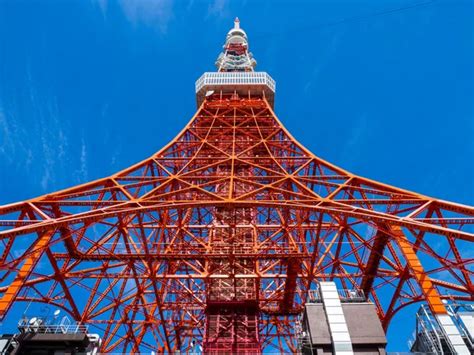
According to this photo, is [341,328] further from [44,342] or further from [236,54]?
[236,54]

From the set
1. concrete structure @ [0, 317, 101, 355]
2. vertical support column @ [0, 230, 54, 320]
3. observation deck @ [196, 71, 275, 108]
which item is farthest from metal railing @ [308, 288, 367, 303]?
observation deck @ [196, 71, 275, 108]

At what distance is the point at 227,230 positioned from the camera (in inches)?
934

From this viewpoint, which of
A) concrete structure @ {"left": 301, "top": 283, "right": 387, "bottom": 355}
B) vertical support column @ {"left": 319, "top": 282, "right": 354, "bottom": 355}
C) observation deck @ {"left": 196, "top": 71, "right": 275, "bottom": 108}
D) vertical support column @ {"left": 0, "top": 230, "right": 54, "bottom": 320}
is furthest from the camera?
observation deck @ {"left": 196, "top": 71, "right": 275, "bottom": 108}

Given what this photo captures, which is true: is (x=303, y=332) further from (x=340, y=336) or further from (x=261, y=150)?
(x=261, y=150)

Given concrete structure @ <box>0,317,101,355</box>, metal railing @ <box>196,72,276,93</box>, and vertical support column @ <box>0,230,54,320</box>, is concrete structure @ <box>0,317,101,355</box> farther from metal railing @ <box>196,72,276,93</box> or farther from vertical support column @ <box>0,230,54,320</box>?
metal railing @ <box>196,72,276,93</box>

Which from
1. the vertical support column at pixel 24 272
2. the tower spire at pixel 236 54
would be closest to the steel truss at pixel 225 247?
the vertical support column at pixel 24 272

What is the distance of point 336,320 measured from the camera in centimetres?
1046

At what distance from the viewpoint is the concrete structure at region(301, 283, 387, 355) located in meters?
9.97

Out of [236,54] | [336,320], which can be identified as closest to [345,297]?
[336,320]

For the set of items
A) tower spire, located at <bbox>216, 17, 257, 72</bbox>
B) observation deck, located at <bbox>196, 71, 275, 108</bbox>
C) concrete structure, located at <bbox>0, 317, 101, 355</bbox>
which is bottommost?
concrete structure, located at <bbox>0, 317, 101, 355</bbox>

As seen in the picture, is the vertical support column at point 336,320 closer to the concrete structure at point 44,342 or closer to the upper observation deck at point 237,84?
the concrete structure at point 44,342

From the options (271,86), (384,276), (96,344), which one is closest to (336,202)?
(384,276)

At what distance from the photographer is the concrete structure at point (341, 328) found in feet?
32.7

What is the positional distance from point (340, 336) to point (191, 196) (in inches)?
520
